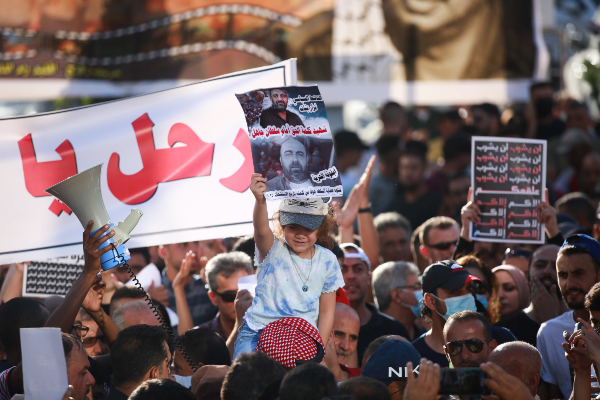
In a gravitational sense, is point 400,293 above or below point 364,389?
below

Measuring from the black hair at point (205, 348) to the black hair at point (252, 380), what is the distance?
→ 49.5 inches

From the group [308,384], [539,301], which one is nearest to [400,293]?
[539,301]

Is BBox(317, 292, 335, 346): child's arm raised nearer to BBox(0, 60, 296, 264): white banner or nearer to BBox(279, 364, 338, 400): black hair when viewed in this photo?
BBox(279, 364, 338, 400): black hair

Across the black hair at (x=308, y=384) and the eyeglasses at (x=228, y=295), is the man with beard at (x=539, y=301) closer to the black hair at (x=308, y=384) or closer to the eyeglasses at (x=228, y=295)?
the eyeglasses at (x=228, y=295)

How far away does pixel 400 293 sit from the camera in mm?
6488

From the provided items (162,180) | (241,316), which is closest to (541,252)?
(241,316)

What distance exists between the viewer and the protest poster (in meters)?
6.57

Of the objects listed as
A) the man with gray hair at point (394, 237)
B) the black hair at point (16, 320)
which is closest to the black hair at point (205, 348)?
the black hair at point (16, 320)

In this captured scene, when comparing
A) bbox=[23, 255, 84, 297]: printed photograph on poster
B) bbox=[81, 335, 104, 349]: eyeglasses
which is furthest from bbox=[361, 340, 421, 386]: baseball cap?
bbox=[23, 255, 84, 297]: printed photograph on poster

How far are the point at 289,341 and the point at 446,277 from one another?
6.08 feet

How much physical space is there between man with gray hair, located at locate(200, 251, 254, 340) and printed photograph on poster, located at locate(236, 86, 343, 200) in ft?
5.28

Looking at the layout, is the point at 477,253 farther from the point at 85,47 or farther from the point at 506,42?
the point at 85,47

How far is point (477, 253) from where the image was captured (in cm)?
702

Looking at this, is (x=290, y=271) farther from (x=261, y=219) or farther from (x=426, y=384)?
(x=426, y=384)
